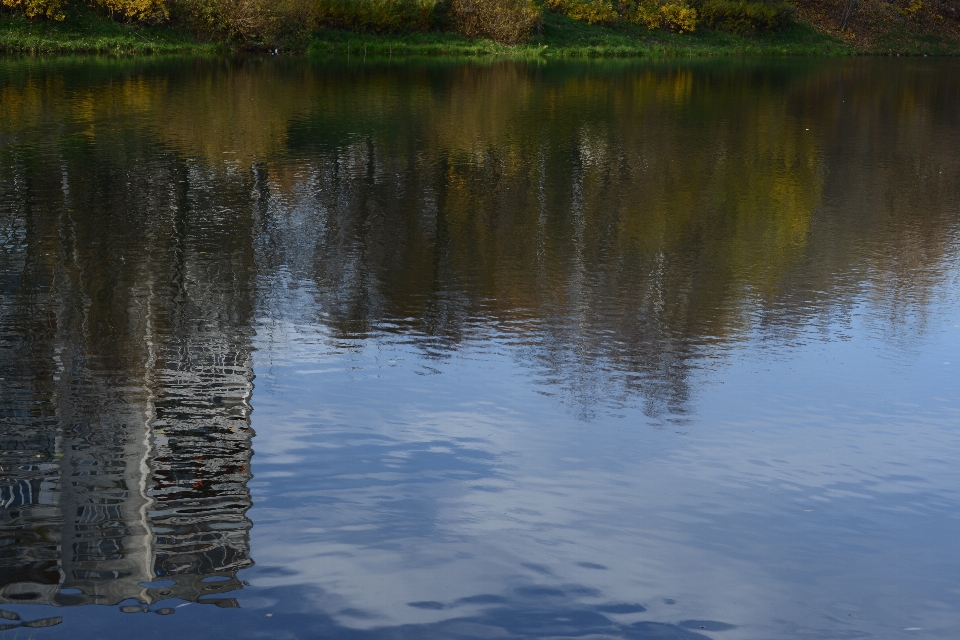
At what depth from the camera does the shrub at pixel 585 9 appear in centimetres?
6253

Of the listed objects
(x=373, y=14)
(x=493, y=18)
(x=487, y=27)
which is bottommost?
(x=487, y=27)

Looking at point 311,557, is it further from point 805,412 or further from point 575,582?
point 805,412

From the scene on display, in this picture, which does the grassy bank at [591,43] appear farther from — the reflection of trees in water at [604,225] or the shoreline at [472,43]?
the reflection of trees in water at [604,225]

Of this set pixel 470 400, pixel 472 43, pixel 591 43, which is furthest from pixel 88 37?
pixel 470 400

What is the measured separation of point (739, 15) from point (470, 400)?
2594 inches

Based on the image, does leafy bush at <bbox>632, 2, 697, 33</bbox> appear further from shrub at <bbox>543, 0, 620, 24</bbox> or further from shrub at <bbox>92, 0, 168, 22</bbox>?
shrub at <bbox>92, 0, 168, 22</bbox>

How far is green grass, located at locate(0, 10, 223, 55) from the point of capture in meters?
42.0

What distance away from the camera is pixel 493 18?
56.5m

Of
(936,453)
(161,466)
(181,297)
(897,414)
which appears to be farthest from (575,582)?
(181,297)

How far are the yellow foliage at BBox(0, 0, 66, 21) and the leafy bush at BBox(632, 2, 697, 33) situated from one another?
111 ft

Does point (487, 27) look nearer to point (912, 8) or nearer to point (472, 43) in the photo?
point (472, 43)

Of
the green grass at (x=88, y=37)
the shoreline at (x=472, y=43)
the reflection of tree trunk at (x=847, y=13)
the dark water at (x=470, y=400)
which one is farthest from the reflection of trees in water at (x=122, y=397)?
the reflection of tree trunk at (x=847, y=13)

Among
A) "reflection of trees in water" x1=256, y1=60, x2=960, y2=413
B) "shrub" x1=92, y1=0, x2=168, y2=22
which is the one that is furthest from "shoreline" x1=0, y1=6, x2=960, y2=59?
"reflection of trees in water" x1=256, y1=60, x2=960, y2=413

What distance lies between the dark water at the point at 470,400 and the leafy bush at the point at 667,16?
156ft
